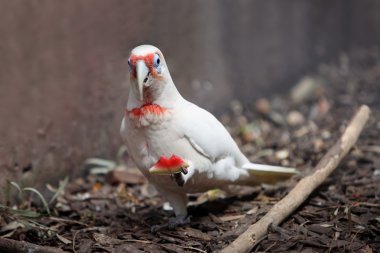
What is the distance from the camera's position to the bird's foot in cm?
302

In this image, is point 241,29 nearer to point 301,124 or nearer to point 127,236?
point 301,124

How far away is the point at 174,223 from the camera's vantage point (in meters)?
3.06

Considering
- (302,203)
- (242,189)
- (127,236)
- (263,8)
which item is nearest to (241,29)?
(263,8)

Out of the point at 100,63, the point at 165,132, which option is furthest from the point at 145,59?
the point at 100,63

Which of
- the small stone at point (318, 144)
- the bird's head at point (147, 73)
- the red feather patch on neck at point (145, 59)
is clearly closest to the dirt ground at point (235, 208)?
the small stone at point (318, 144)

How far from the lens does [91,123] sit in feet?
13.8

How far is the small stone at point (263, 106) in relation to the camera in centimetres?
564

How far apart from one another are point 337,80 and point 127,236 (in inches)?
174

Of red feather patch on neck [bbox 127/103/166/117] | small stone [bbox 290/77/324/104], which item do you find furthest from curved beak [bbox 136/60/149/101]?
→ small stone [bbox 290/77/324/104]

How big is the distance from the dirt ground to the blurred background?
0.80ft

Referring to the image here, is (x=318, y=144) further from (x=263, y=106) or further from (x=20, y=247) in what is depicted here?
(x=20, y=247)

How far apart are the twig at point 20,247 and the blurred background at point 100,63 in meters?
0.84

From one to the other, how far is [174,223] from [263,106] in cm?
285

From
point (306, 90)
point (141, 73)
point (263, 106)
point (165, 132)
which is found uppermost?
point (306, 90)
